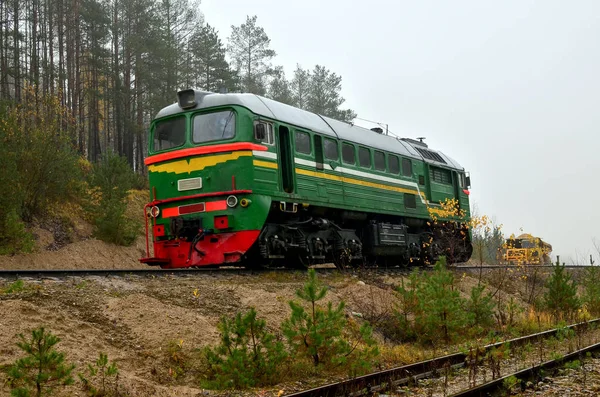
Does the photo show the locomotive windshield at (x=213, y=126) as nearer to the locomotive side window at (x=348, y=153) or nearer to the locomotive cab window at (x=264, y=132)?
the locomotive cab window at (x=264, y=132)

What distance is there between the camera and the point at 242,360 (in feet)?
20.4

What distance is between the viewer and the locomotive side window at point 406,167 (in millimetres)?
17250

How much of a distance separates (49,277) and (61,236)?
1173 cm

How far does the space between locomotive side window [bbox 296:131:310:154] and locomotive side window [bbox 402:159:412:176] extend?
16.0 feet

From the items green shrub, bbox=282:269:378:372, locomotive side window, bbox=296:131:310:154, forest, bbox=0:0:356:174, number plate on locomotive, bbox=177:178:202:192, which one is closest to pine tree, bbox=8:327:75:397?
green shrub, bbox=282:269:378:372

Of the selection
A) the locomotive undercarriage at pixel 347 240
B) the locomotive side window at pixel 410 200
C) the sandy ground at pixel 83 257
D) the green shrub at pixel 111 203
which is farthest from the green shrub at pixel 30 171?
the locomotive side window at pixel 410 200

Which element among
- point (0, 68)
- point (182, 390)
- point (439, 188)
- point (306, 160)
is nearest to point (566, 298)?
point (306, 160)

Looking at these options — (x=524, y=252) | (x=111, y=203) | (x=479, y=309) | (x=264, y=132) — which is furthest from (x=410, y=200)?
(x=524, y=252)

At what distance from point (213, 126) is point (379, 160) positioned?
5569 millimetres

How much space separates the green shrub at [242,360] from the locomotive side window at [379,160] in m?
9.80

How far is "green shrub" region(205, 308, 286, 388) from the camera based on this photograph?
20.2ft

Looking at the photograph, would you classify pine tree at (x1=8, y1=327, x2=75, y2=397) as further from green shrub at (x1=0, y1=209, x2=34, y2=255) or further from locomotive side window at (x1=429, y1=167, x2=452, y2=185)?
locomotive side window at (x1=429, y1=167, x2=452, y2=185)

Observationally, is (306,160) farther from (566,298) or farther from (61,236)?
(61,236)

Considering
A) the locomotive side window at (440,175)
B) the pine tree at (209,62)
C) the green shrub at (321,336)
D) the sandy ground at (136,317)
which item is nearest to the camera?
the sandy ground at (136,317)
